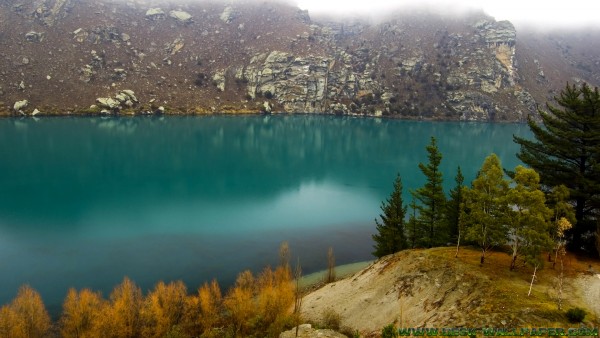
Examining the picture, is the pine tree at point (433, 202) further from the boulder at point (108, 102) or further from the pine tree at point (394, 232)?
the boulder at point (108, 102)

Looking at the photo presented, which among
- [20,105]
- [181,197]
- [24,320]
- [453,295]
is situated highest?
[20,105]

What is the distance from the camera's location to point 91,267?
157 feet

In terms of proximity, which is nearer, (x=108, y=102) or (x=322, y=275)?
(x=322, y=275)

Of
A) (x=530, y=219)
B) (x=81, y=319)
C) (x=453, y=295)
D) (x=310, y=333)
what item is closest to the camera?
(x=530, y=219)

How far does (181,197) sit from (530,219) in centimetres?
6766

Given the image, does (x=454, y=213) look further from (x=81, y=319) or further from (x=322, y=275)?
(x=81, y=319)

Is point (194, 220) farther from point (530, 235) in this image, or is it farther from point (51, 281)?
point (530, 235)

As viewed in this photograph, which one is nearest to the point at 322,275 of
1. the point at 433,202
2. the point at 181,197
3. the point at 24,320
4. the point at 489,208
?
the point at 433,202

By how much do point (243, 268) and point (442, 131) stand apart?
551 ft

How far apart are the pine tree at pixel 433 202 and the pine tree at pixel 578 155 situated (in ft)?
28.6

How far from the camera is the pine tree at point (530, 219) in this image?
25266 mm

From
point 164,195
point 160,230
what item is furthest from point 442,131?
point 160,230

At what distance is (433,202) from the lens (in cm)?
4166

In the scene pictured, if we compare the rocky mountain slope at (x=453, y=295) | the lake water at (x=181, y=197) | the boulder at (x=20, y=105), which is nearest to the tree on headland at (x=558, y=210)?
the rocky mountain slope at (x=453, y=295)
